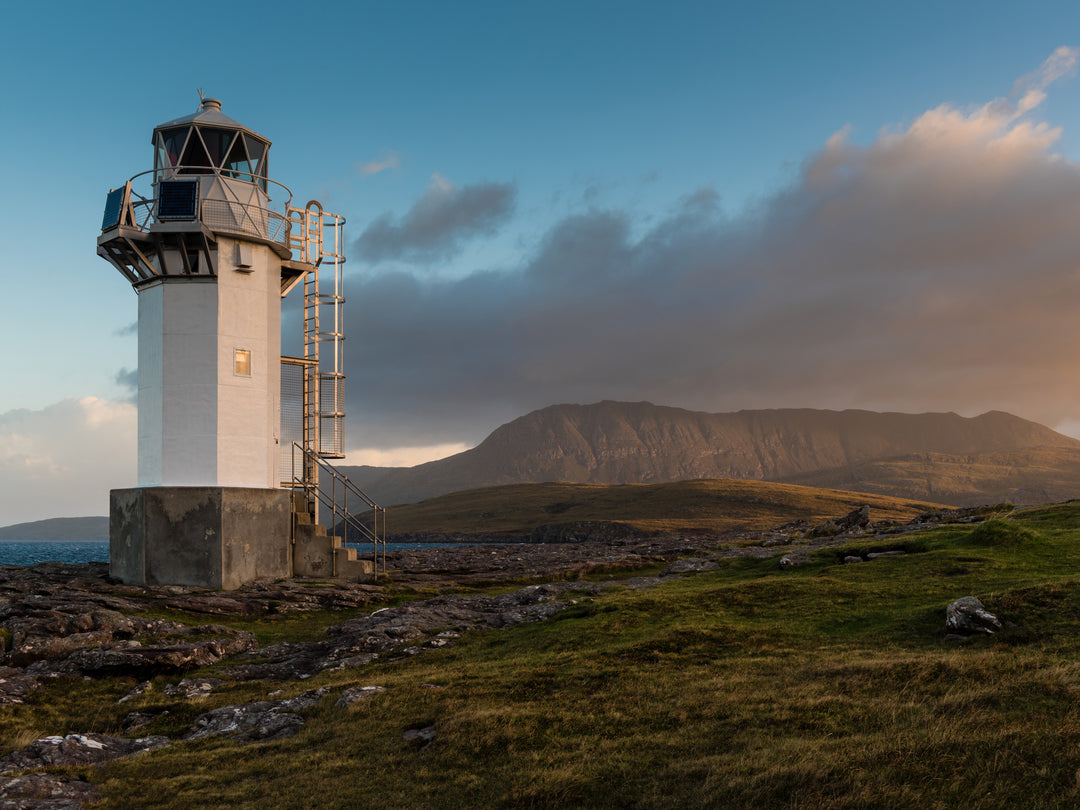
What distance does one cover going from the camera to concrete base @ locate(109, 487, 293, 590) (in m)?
38.8

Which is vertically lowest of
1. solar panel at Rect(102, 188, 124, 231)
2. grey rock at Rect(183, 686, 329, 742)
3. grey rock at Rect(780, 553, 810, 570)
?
grey rock at Rect(183, 686, 329, 742)

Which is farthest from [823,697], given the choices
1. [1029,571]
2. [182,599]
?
[182,599]

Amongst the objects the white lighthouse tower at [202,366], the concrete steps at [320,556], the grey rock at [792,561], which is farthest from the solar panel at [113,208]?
the grey rock at [792,561]

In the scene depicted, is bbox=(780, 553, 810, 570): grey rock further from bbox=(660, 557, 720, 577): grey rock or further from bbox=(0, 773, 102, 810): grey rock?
bbox=(0, 773, 102, 810): grey rock

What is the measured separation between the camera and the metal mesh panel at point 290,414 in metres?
45.9

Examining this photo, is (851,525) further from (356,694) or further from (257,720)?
(257,720)

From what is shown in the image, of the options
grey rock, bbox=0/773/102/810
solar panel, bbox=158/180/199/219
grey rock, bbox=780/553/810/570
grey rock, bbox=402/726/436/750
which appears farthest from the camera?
solar panel, bbox=158/180/199/219

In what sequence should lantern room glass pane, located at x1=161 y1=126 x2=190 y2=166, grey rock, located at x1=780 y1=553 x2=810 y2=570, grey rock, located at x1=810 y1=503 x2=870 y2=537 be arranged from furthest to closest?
grey rock, located at x1=810 y1=503 x2=870 y2=537, lantern room glass pane, located at x1=161 y1=126 x2=190 y2=166, grey rock, located at x1=780 y1=553 x2=810 y2=570

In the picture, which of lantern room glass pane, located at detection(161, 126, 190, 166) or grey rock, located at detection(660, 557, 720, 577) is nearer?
lantern room glass pane, located at detection(161, 126, 190, 166)

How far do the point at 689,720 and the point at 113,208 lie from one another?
41.1 metres

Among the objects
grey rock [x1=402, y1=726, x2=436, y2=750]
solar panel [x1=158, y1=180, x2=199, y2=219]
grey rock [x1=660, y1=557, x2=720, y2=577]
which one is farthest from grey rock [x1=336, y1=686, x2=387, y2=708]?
A: solar panel [x1=158, y1=180, x2=199, y2=219]

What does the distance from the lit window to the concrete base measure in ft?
21.8

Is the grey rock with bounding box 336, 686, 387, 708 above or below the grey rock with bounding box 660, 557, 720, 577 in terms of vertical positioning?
above

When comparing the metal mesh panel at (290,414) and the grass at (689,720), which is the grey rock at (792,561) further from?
the metal mesh panel at (290,414)
